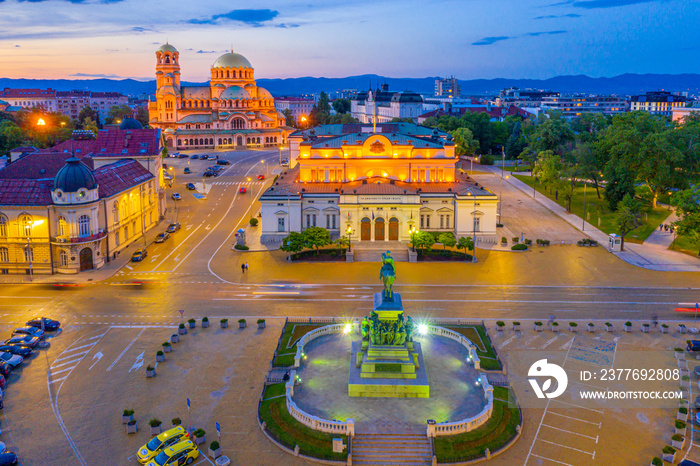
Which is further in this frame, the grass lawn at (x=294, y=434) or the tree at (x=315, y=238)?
the tree at (x=315, y=238)

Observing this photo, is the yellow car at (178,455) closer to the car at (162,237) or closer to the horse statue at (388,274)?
the horse statue at (388,274)

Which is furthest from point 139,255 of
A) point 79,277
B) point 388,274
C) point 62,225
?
point 388,274

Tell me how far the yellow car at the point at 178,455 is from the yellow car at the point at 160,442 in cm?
54

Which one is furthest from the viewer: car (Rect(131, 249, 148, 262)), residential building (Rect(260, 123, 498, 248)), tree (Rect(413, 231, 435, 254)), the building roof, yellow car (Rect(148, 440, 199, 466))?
residential building (Rect(260, 123, 498, 248))

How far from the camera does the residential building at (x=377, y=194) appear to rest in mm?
85250

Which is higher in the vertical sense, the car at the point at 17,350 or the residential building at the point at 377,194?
the residential building at the point at 377,194

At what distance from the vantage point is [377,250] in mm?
81500

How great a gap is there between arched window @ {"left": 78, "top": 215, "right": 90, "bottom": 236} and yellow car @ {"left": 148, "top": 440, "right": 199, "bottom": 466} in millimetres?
44890

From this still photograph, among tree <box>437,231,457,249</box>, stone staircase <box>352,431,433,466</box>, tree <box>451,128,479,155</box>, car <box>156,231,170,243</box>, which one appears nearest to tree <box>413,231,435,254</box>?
tree <box>437,231,457,249</box>

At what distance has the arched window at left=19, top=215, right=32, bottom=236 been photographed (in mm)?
Answer: 70312

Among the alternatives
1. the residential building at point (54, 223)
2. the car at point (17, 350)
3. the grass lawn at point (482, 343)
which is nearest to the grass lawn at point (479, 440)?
the grass lawn at point (482, 343)

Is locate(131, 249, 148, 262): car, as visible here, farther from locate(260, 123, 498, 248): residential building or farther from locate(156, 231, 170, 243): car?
locate(260, 123, 498, 248): residential building

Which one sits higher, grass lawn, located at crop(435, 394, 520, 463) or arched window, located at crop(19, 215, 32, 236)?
arched window, located at crop(19, 215, 32, 236)

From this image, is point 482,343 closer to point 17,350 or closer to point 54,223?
point 17,350
